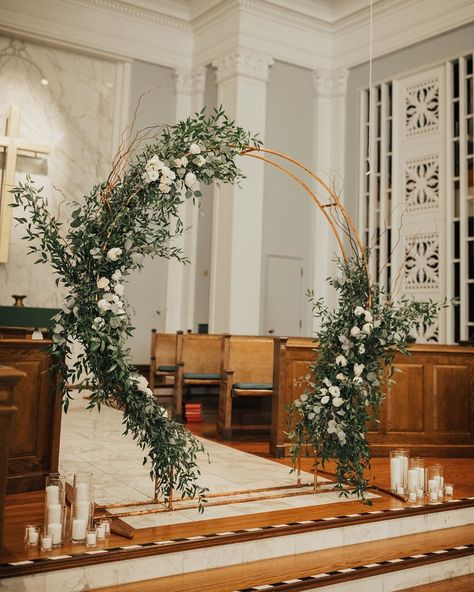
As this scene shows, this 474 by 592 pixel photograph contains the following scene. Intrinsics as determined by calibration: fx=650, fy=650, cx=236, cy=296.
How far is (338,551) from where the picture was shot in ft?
12.0

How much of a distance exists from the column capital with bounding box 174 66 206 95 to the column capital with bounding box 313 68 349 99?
1795mm

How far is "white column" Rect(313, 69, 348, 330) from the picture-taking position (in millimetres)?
10195

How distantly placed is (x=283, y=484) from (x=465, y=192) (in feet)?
18.0

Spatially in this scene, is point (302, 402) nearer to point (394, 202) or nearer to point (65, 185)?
point (394, 202)

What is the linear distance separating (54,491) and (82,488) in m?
0.16

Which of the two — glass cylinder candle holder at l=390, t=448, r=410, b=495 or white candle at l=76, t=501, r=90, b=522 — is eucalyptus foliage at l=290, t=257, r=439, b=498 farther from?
white candle at l=76, t=501, r=90, b=522

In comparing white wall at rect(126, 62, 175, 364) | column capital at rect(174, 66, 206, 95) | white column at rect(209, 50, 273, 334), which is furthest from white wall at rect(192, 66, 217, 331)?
white wall at rect(126, 62, 175, 364)

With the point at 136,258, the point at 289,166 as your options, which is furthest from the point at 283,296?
the point at 136,258

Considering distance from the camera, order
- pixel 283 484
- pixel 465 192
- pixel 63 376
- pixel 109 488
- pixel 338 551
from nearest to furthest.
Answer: pixel 63 376, pixel 338 551, pixel 109 488, pixel 283 484, pixel 465 192

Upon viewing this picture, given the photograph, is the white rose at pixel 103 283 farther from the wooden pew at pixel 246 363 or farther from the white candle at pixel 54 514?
the wooden pew at pixel 246 363

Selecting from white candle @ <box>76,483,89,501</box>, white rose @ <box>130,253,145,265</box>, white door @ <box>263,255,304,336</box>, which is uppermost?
white door @ <box>263,255,304,336</box>

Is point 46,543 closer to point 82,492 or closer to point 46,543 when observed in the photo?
point 46,543

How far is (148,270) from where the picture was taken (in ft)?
32.9

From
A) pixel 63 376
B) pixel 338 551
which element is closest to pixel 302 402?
pixel 338 551
